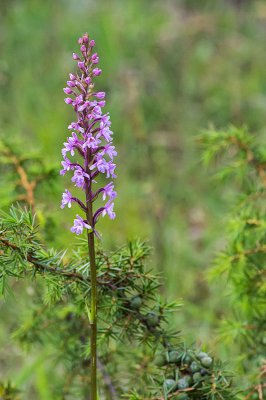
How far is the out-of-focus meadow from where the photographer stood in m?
4.48

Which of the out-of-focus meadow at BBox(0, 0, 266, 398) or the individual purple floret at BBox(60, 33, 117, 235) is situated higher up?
the out-of-focus meadow at BBox(0, 0, 266, 398)

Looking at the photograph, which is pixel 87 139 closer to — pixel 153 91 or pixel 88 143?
pixel 88 143

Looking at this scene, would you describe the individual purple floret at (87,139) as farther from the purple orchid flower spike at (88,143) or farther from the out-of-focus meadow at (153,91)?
the out-of-focus meadow at (153,91)

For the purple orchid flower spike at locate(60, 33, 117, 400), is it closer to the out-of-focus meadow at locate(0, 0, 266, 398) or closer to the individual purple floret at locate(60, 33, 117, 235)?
the individual purple floret at locate(60, 33, 117, 235)

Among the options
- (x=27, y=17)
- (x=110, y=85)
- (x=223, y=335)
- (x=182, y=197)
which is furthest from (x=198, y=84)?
(x=223, y=335)

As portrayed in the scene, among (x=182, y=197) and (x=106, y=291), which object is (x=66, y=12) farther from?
(x=106, y=291)

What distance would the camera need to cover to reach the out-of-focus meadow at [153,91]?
4.48 m

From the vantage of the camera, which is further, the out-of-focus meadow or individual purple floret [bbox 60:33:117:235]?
the out-of-focus meadow

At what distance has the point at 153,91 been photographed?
209 inches

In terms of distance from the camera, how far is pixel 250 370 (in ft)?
6.28

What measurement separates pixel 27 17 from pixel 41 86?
707mm

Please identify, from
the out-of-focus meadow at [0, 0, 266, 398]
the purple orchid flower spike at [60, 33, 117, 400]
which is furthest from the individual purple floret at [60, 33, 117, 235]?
the out-of-focus meadow at [0, 0, 266, 398]

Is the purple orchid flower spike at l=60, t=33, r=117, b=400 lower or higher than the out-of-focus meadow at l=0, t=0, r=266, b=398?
lower

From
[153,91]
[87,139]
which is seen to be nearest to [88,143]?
[87,139]
